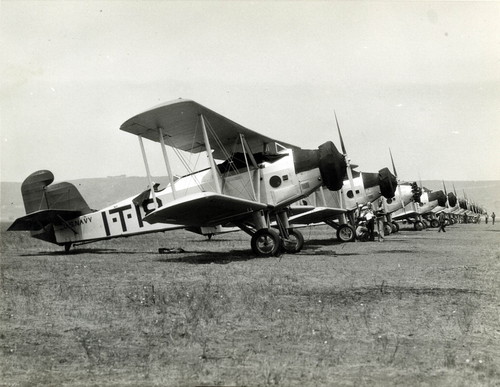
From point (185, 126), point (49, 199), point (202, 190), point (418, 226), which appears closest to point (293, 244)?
point (202, 190)

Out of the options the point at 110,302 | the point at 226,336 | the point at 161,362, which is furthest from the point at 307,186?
the point at 161,362

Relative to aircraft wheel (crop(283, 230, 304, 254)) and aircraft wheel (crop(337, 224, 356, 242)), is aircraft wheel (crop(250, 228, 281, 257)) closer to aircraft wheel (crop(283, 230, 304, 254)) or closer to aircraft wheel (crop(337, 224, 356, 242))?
aircraft wheel (crop(283, 230, 304, 254))

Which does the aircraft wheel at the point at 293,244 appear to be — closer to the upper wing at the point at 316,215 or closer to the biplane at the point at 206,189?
the biplane at the point at 206,189

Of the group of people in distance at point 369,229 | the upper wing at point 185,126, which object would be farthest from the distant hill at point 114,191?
the upper wing at point 185,126

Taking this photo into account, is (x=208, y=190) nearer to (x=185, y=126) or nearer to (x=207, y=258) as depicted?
(x=185, y=126)

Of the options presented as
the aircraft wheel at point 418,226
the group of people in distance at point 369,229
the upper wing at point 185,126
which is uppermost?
the upper wing at point 185,126

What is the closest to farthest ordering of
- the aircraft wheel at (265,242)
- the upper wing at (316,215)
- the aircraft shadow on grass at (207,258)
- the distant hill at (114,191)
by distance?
the aircraft shadow on grass at (207,258)
the aircraft wheel at (265,242)
the upper wing at (316,215)
the distant hill at (114,191)

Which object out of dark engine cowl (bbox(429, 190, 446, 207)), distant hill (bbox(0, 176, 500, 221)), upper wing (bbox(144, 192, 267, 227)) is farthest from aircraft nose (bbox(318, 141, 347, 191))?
distant hill (bbox(0, 176, 500, 221))
